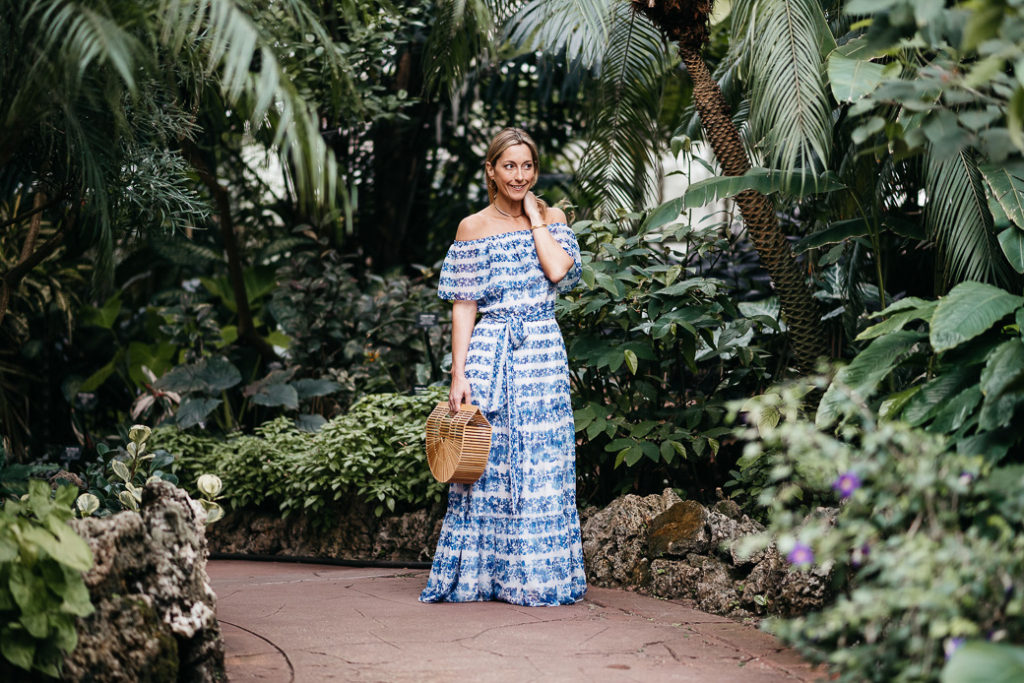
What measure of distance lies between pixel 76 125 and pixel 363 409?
10.3 feet

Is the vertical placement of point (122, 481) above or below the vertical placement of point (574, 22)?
below

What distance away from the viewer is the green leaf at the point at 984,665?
6.22 feet

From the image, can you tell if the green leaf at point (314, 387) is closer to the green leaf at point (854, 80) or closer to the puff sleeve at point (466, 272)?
the puff sleeve at point (466, 272)

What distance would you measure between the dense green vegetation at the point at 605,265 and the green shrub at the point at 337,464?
25mm

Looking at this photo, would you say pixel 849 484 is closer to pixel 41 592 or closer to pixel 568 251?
pixel 41 592

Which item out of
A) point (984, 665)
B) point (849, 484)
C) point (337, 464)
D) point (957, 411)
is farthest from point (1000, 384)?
point (337, 464)

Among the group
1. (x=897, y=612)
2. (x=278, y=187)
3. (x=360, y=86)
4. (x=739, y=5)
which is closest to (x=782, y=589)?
(x=897, y=612)

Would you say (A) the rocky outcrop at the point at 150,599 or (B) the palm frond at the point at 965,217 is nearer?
(A) the rocky outcrop at the point at 150,599

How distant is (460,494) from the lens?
4301mm

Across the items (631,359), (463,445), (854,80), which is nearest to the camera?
(854,80)

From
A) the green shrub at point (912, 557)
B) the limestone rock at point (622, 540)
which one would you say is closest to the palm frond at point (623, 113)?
the limestone rock at point (622, 540)

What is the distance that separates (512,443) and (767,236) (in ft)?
5.38

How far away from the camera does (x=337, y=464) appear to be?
5465mm

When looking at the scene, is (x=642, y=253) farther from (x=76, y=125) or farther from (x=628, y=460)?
(x=76, y=125)
